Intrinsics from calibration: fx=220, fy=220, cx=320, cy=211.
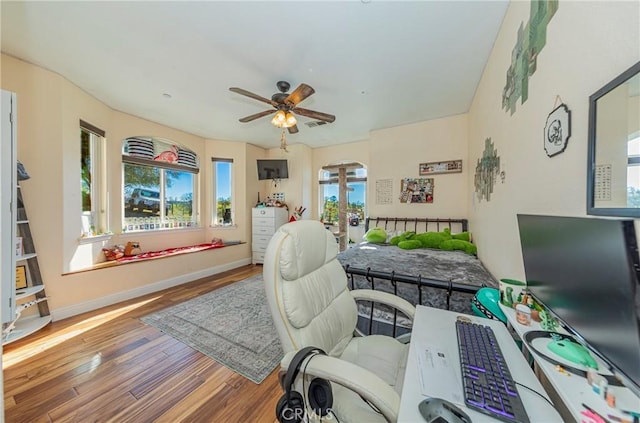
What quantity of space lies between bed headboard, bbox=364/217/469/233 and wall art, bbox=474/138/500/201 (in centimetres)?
108

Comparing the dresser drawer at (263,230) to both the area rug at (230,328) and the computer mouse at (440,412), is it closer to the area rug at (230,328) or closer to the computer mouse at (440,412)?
the area rug at (230,328)

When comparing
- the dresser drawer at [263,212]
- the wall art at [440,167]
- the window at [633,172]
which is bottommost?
the dresser drawer at [263,212]

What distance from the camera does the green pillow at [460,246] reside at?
2.82m

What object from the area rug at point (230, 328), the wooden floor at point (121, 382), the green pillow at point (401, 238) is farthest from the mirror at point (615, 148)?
the green pillow at point (401, 238)

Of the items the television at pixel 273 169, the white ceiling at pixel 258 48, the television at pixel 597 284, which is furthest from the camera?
the television at pixel 273 169

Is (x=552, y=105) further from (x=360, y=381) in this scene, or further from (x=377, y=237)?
(x=377, y=237)

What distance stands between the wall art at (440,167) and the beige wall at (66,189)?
462 cm

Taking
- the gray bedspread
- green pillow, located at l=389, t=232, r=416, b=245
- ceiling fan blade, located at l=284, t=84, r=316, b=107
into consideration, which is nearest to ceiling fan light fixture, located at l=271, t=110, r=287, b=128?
ceiling fan blade, located at l=284, t=84, r=316, b=107

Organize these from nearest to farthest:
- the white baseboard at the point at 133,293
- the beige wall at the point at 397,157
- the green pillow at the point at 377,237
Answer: the beige wall at the point at 397,157
the white baseboard at the point at 133,293
the green pillow at the point at 377,237

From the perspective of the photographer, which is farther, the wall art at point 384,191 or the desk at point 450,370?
the wall art at point 384,191

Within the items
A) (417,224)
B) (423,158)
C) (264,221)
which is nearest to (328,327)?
(417,224)

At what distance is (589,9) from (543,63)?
1.24 ft

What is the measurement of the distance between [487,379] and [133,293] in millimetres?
4228

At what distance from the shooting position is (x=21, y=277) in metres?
2.33
